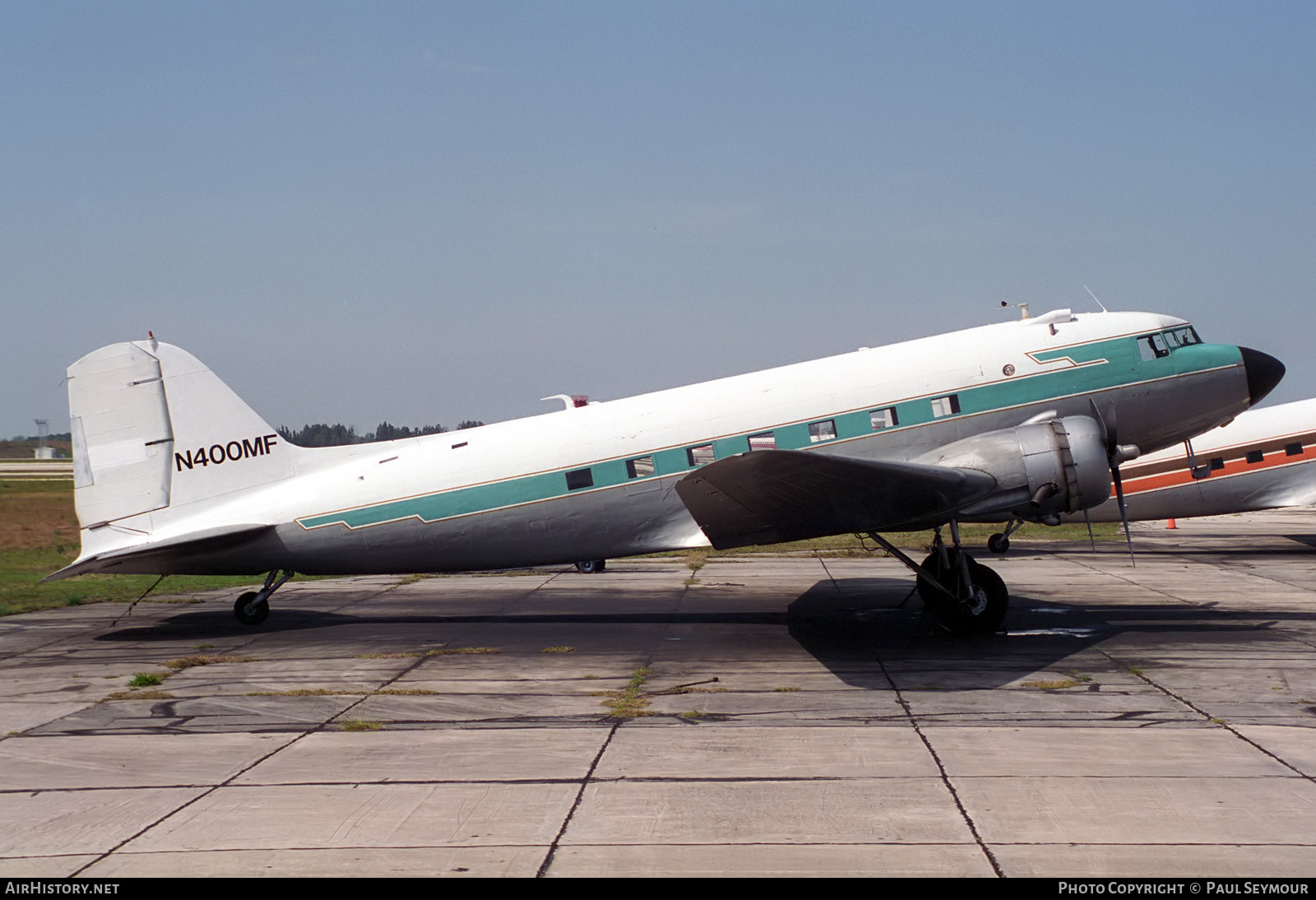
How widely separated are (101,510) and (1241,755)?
15250 millimetres

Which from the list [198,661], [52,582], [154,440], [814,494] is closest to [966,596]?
[814,494]

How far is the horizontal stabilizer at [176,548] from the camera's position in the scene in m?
14.9

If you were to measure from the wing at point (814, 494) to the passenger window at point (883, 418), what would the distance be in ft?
3.85

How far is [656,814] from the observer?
730 centimetres

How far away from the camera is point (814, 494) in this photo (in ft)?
42.1

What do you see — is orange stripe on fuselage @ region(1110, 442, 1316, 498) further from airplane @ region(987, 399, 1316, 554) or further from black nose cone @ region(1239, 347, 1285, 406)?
black nose cone @ region(1239, 347, 1285, 406)

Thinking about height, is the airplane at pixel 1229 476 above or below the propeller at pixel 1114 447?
below

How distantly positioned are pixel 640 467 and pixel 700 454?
2.97 ft

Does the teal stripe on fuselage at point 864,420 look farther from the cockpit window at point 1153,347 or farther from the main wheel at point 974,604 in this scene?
the main wheel at point 974,604

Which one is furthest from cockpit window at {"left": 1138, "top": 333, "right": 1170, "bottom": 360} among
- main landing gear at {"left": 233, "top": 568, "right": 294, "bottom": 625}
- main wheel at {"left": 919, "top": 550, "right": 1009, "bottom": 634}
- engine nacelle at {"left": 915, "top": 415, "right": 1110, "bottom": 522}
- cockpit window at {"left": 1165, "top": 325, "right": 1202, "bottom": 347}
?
main landing gear at {"left": 233, "top": 568, "right": 294, "bottom": 625}

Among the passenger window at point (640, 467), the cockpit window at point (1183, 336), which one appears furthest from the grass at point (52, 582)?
the cockpit window at point (1183, 336)

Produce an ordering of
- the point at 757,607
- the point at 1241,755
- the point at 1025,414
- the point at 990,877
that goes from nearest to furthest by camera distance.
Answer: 1. the point at 990,877
2. the point at 1241,755
3. the point at 1025,414
4. the point at 757,607

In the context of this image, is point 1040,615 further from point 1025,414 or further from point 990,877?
point 990,877
